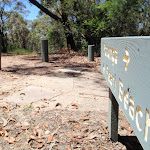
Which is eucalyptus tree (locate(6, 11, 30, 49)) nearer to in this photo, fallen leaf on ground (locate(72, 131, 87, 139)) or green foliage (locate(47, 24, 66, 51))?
green foliage (locate(47, 24, 66, 51))

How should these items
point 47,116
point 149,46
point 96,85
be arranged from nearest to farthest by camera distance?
point 149,46 < point 47,116 < point 96,85

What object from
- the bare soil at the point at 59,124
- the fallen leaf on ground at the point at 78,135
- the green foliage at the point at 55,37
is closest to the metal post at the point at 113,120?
the bare soil at the point at 59,124

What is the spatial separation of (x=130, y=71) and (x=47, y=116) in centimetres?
206

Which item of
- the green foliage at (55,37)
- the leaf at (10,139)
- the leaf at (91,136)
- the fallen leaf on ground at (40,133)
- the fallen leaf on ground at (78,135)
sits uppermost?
the green foliage at (55,37)

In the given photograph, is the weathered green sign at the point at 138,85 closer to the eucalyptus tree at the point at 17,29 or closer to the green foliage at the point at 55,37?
the green foliage at the point at 55,37

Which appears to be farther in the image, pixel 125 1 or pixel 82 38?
pixel 82 38

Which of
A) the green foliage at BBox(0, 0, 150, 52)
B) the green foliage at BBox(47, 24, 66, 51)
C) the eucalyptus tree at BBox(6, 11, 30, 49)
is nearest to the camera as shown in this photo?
the green foliage at BBox(0, 0, 150, 52)

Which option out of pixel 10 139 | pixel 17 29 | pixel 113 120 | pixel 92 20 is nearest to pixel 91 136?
pixel 113 120

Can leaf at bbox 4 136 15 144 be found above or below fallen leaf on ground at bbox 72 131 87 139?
above

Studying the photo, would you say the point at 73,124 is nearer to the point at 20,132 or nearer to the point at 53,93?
the point at 20,132

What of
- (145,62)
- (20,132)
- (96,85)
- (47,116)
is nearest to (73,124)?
(47,116)

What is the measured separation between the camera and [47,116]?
2.91m

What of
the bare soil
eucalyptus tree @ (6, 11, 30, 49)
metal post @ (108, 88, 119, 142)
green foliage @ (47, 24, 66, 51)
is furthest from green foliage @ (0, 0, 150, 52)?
metal post @ (108, 88, 119, 142)

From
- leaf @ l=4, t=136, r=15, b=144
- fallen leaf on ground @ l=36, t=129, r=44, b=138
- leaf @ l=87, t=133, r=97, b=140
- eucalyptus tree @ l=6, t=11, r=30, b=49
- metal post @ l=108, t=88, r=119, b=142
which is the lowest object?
leaf @ l=87, t=133, r=97, b=140
